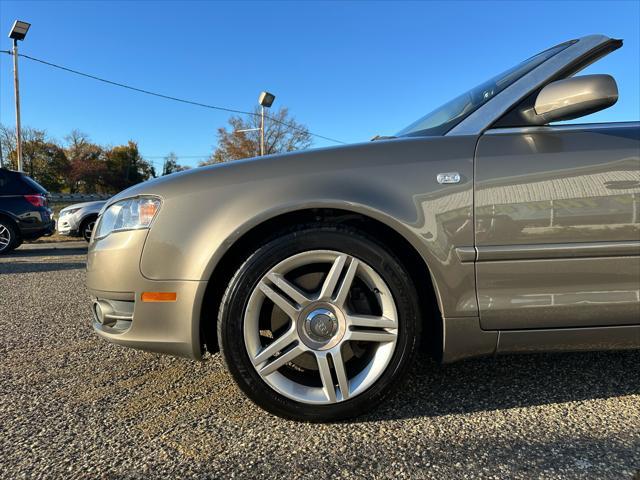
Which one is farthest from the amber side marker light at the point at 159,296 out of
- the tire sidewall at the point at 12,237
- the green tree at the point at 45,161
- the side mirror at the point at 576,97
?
the green tree at the point at 45,161

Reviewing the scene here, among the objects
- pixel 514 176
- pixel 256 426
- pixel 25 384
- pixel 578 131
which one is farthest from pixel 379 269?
pixel 25 384

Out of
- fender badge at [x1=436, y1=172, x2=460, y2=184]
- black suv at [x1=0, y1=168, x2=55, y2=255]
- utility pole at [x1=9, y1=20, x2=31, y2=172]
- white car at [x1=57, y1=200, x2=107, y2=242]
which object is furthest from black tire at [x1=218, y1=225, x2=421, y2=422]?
utility pole at [x1=9, y1=20, x2=31, y2=172]

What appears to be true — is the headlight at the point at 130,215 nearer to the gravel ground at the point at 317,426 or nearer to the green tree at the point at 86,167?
the gravel ground at the point at 317,426

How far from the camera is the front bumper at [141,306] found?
5.67 feet

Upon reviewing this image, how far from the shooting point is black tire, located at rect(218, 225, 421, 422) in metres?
1.70

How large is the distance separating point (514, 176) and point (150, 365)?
208 cm

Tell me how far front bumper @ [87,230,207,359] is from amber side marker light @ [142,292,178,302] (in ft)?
0.04

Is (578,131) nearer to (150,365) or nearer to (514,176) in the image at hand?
(514,176)

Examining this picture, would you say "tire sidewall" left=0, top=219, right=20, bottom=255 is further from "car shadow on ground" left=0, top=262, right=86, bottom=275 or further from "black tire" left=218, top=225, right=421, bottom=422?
"black tire" left=218, top=225, right=421, bottom=422

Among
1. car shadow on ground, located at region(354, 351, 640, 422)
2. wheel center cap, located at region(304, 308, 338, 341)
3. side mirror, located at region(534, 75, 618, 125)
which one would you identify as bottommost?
car shadow on ground, located at region(354, 351, 640, 422)

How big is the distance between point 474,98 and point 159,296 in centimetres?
180

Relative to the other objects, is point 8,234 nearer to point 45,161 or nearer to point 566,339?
point 566,339

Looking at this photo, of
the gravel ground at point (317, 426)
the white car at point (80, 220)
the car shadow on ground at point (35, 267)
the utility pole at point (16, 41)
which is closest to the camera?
the gravel ground at point (317, 426)

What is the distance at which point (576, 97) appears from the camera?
169 cm
